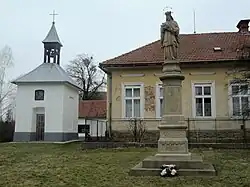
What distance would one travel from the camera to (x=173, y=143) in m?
10.6

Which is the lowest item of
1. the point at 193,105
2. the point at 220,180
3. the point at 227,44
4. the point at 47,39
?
the point at 220,180

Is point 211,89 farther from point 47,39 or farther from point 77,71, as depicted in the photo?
point 77,71

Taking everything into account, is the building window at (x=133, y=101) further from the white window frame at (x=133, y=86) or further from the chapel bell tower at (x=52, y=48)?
the chapel bell tower at (x=52, y=48)

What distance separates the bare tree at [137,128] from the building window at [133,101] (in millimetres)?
476

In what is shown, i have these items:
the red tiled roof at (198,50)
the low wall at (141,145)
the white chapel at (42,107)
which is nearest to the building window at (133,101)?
the red tiled roof at (198,50)

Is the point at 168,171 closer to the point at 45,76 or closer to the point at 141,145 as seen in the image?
the point at 141,145

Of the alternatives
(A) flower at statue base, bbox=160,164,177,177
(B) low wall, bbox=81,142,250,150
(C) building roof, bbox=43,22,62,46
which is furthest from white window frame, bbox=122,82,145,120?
(A) flower at statue base, bbox=160,164,177,177

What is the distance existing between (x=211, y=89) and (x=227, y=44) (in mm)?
4452

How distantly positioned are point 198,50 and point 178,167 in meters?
16.3

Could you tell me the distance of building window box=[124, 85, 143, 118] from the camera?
23.7 metres

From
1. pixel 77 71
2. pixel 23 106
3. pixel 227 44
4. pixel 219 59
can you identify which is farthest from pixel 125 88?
pixel 77 71

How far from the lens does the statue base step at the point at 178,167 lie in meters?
9.46

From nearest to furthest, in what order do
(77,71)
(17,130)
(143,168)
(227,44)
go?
Result: (143,168) < (227,44) < (17,130) < (77,71)

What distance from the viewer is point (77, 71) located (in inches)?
2039
